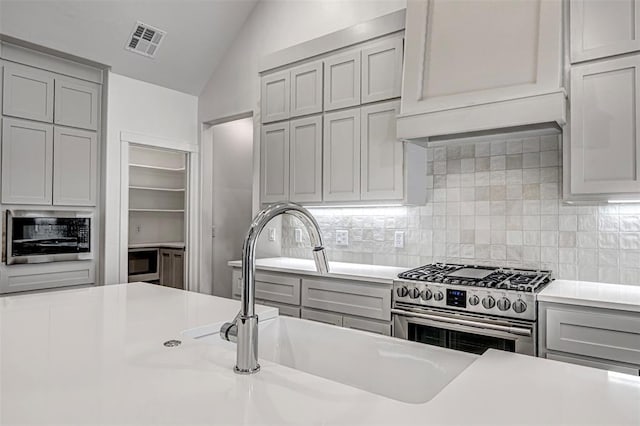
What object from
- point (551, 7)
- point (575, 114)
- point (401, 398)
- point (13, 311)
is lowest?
point (401, 398)

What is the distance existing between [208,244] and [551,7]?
12.2ft

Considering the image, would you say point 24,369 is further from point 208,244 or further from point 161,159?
point 161,159

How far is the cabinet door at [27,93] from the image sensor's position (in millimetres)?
3439

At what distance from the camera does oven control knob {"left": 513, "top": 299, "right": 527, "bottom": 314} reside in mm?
2178

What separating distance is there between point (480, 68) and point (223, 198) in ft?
10.7

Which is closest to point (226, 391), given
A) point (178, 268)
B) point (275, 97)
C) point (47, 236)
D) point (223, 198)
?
point (275, 97)

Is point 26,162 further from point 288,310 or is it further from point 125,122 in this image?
point 288,310

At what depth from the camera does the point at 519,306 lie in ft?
7.18

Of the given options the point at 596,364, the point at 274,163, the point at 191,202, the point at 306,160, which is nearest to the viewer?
the point at 596,364

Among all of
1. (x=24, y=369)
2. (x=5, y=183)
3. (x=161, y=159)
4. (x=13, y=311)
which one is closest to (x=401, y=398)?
(x=24, y=369)

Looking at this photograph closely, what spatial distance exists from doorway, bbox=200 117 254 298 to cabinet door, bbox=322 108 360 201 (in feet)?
5.46

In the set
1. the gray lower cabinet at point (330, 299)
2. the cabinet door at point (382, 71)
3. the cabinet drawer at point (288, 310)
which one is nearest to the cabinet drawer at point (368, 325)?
the gray lower cabinet at point (330, 299)

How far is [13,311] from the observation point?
1.67 m

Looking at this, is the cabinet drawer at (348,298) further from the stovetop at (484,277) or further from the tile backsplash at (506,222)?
the tile backsplash at (506,222)
